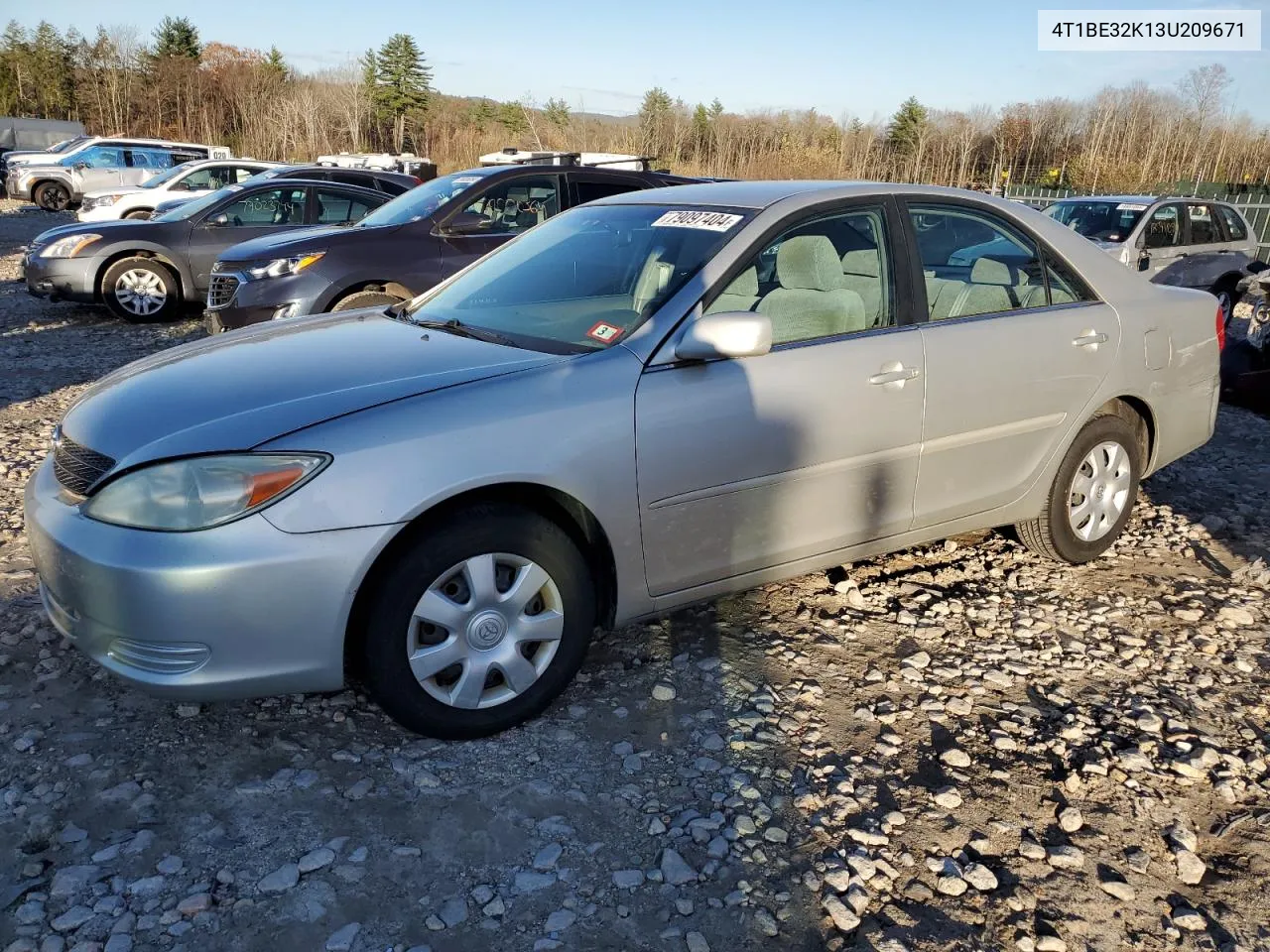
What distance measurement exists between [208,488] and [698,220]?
6.31 feet

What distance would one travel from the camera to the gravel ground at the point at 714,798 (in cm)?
223

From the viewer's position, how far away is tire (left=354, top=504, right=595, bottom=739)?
2641 millimetres

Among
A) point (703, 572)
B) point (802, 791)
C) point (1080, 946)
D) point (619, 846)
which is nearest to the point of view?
point (1080, 946)

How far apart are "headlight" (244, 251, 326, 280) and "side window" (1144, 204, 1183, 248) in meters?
9.15

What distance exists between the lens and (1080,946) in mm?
2191

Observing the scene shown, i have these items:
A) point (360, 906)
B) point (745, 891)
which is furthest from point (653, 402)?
point (360, 906)

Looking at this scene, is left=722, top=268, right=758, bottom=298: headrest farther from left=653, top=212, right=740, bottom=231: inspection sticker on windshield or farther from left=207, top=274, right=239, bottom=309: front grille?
left=207, top=274, right=239, bottom=309: front grille

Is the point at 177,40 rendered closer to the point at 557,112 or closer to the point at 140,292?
the point at 557,112

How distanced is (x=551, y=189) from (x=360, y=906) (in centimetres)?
674

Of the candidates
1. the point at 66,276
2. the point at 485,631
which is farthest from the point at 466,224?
the point at 485,631

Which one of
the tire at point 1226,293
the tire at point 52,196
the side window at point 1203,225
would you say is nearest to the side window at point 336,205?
the side window at point 1203,225

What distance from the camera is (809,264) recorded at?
11.6ft

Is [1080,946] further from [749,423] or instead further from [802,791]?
[749,423]

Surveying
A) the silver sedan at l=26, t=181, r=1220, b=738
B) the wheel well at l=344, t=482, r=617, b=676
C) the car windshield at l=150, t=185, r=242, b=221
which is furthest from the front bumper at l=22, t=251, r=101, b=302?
the wheel well at l=344, t=482, r=617, b=676
